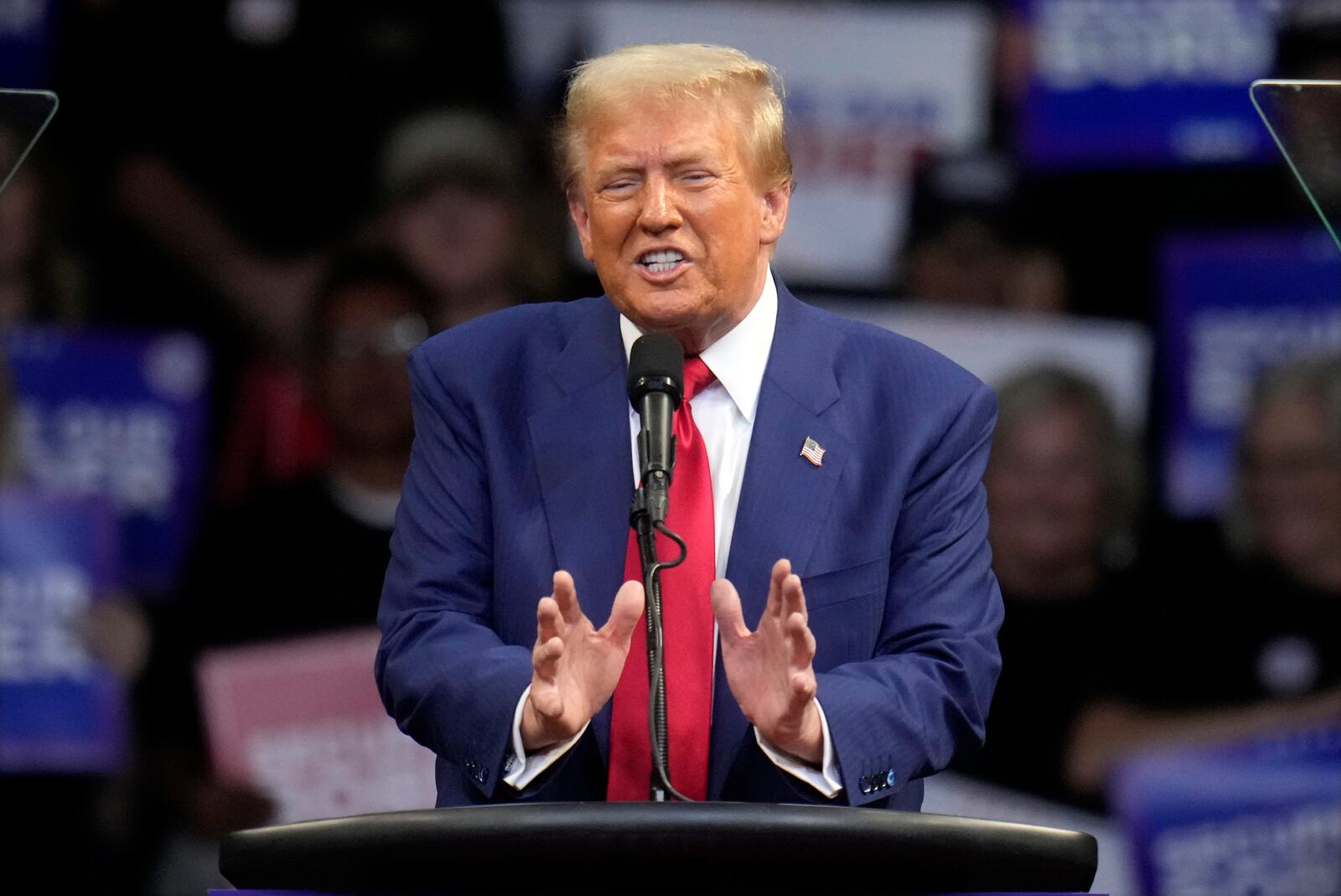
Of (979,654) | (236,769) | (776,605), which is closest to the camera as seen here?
(776,605)

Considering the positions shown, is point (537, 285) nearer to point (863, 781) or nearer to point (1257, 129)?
point (1257, 129)

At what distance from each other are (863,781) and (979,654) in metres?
0.25

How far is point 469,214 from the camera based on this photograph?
16.4ft

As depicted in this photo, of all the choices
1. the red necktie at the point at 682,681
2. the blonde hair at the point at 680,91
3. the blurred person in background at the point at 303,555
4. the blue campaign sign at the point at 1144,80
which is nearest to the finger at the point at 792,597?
the red necktie at the point at 682,681

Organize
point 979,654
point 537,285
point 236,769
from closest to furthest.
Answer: point 979,654
point 236,769
point 537,285

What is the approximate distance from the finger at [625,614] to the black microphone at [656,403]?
0.08 m

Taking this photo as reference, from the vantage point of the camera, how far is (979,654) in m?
2.27

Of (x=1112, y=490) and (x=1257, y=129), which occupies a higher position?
(x=1257, y=129)

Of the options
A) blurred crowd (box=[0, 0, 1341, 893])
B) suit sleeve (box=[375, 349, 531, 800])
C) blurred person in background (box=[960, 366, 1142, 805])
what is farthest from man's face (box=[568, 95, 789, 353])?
blurred person in background (box=[960, 366, 1142, 805])

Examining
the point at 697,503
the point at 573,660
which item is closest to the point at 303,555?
the point at 697,503

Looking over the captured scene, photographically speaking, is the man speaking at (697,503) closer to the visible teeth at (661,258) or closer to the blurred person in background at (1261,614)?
the visible teeth at (661,258)

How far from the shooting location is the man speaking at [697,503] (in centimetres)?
216

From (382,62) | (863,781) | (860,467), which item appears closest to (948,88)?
(382,62)

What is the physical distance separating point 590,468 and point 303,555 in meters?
2.46
